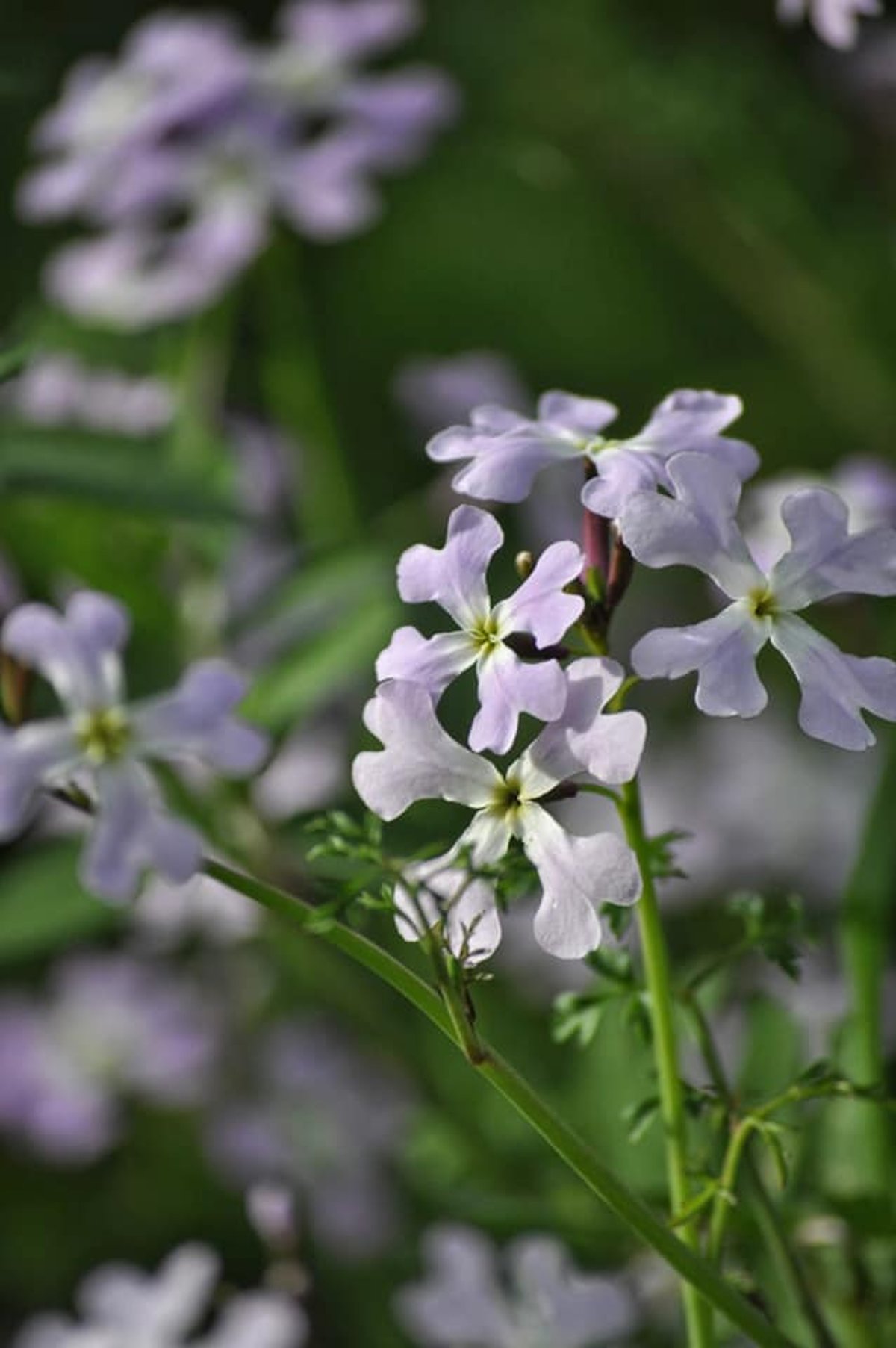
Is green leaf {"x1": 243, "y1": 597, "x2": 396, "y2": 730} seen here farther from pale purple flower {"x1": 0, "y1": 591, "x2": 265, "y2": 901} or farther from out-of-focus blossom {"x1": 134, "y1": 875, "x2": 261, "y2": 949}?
pale purple flower {"x1": 0, "y1": 591, "x2": 265, "y2": 901}

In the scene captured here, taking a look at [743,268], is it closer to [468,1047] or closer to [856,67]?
[856,67]

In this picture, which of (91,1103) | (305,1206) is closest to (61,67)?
(91,1103)

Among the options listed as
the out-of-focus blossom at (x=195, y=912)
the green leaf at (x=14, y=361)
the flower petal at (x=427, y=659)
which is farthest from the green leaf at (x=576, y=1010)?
the out-of-focus blossom at (x=195, y=912)

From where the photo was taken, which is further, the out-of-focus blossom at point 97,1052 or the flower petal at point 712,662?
the out-of-focus blossom at point 97,1052

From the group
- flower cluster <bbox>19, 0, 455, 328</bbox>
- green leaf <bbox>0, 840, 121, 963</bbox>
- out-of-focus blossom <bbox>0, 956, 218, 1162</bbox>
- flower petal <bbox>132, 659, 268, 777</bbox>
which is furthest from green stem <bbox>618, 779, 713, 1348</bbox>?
out-of-focus blossom <bbox>0, 956, 218, 1162</bbox>

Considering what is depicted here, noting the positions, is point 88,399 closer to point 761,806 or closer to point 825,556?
point 761,806

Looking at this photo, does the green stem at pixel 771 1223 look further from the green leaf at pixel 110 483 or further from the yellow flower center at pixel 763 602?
the green leaf at pixel 110 483

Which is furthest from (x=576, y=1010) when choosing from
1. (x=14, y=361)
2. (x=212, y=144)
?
(x=212, y=144)
